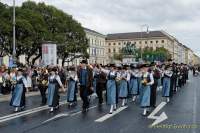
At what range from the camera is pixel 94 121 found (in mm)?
12359

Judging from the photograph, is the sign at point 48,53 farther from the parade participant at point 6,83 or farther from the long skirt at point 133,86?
the long skirt at point 133,86

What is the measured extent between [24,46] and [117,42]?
4684 inches

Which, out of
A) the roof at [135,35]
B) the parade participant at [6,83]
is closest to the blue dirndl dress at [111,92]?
the parade participant at [6,83]

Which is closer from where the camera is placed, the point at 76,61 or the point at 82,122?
the point at 82,122

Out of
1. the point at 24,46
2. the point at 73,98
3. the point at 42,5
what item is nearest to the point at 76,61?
the point at 42,5

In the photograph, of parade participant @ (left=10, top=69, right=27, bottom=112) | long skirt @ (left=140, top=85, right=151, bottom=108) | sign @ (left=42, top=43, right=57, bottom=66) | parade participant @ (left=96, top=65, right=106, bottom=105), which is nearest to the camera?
long skirt @ (left=140, top=85, right=151, bottom=108)

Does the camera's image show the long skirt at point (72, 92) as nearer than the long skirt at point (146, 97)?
No

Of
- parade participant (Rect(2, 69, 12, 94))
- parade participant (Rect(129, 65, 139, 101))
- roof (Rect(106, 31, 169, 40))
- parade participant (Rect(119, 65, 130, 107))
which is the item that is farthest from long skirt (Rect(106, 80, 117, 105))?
roof (Rect(106, 31, 169, 40))

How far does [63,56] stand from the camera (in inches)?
→ 2736

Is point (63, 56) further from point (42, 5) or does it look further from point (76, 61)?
point (76, 61)

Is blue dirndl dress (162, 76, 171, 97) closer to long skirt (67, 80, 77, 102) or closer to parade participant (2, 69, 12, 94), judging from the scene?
long skirt (67, 80, 77, 102)

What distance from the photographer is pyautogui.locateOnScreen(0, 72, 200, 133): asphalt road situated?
35.2 ft

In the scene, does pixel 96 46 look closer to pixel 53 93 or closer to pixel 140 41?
pixel 140 41

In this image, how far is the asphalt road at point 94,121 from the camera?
35.2ft
